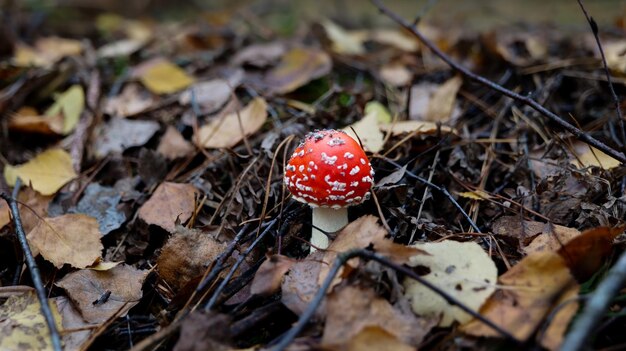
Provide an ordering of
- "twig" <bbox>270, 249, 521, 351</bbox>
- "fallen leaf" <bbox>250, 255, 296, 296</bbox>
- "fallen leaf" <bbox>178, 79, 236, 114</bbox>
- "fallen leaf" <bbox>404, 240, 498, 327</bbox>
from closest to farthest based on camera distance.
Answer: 1. "twig" <bbox>270, 249, 521, 351</bbox>
2. "fallen leaf" <bbox>404, 240, 498, 327</bbox>
3. "fallen leaf" <bbox>250, 255, 296, 296</bbox>
4. "fallen leaf" <bbox>178, 79, 236, 114</bbox>

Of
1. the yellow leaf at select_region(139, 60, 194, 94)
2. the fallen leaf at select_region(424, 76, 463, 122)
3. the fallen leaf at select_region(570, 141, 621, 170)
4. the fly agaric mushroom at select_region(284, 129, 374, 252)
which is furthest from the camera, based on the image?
the yellow leaf at select_region(139, 60, 194, 94)

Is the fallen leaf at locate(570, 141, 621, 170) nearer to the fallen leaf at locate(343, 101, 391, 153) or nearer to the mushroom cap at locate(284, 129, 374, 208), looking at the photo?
the fallen leaf at locate(343, 101, 391, 153)

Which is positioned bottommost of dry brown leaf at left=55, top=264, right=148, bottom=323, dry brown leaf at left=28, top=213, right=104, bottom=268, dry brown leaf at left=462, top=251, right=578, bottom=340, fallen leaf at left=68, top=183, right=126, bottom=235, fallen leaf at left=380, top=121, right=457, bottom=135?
dry brown leaf at left=55, top=264, right=148, bottom=323

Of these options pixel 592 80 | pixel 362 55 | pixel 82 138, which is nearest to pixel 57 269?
pixel 82 138

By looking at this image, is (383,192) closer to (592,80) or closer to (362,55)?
(592,80)

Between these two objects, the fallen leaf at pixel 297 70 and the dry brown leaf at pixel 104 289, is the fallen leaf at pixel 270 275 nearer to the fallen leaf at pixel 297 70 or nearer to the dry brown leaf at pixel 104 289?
the dry brown leaf at pixel 104 289

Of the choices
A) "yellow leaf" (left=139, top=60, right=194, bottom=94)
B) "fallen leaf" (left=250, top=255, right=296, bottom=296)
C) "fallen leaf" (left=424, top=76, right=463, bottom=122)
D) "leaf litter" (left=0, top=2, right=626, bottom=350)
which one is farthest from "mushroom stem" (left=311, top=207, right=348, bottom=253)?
"yellow leaf" (left=139, top=60, right=194, bottom=94)

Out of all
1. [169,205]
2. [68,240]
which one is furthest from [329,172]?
[68,240]
